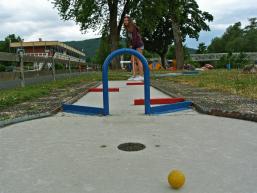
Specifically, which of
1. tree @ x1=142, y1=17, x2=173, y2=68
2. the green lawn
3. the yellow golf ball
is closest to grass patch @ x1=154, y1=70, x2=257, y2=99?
the green lawn

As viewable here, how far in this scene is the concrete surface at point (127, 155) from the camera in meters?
2.27

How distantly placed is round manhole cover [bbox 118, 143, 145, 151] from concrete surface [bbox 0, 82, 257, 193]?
0.06 meters

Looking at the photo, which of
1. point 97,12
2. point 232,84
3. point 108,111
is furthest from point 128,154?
point 97,12

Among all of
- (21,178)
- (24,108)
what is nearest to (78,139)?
(21,178)

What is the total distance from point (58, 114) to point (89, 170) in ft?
8.63

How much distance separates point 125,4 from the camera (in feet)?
93.5

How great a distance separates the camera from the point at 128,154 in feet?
9.62

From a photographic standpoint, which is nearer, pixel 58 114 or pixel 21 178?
pixel 21 178

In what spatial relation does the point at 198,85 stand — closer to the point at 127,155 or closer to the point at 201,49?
the point at 127,155

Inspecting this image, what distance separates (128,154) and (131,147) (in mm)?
218

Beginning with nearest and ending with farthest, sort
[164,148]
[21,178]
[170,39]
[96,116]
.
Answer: [21,178] → [164,148] → [96,116] → [170,39]

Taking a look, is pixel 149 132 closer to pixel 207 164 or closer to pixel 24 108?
pixel 207 164

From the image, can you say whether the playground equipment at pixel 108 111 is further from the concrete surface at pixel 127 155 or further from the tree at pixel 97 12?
the tree at pixel 97 12

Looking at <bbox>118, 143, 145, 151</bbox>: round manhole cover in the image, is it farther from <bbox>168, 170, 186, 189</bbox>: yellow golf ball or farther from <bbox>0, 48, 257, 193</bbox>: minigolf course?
<bbox>168, 170, 186, 189</bbox>: yellow golf ball
